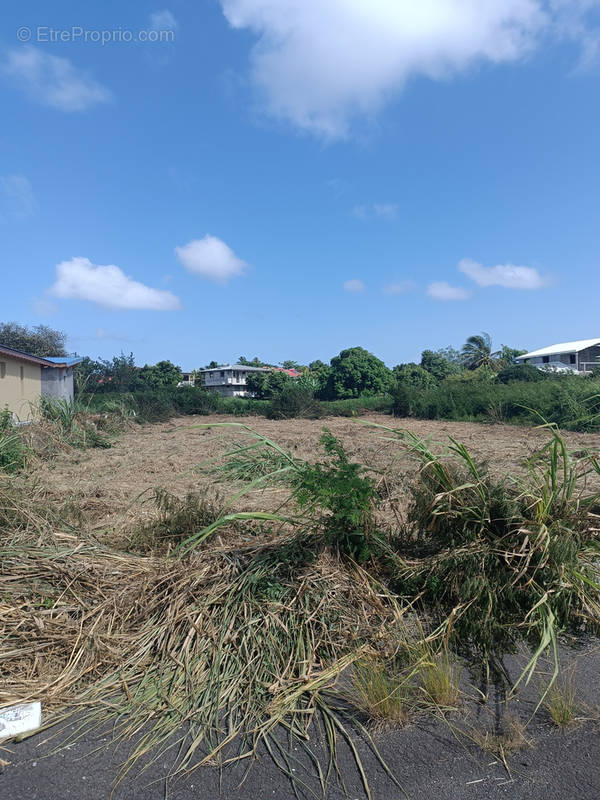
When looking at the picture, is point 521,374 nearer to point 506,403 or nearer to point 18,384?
point 506,403

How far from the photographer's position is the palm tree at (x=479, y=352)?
169 feet

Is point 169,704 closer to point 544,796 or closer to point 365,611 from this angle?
point 365,611

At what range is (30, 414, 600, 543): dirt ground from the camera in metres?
4.71

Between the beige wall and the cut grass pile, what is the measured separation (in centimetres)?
1499

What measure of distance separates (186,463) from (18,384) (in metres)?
12.8

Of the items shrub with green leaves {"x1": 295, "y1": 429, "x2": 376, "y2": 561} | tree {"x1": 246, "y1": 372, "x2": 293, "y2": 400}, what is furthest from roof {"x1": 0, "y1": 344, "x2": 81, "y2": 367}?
tree {"x1": 246, "y1": 372, "x2": 293, "y2": 400}

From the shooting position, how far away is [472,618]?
2689 millimetres

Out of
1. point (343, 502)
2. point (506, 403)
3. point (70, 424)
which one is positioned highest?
point (506, 403)

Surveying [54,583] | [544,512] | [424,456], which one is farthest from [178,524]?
[544,512]

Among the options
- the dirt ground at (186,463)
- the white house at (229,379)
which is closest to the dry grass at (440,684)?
the dirt ground at (186,463)

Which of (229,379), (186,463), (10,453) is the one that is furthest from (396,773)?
(229,379)

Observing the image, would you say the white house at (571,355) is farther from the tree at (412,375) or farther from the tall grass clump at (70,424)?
the tall grass clump at (70,424)

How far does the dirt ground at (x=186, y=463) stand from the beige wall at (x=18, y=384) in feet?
14.1

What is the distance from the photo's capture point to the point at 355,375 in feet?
137
